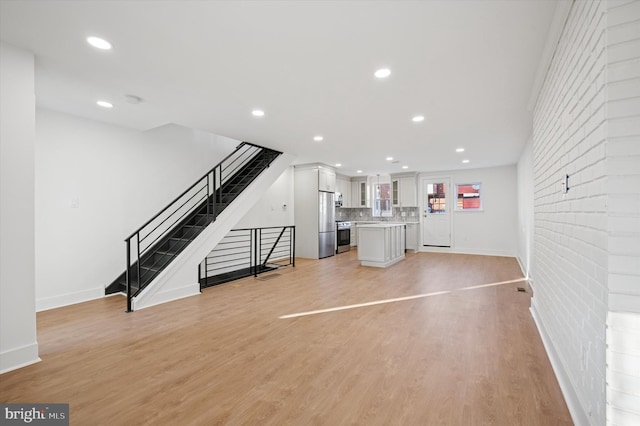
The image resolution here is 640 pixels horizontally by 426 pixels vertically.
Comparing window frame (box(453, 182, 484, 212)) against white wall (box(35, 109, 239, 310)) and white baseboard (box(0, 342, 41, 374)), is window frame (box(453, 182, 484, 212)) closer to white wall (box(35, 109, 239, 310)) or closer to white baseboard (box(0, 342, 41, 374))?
white wall (box(35, 109, 239, 310))

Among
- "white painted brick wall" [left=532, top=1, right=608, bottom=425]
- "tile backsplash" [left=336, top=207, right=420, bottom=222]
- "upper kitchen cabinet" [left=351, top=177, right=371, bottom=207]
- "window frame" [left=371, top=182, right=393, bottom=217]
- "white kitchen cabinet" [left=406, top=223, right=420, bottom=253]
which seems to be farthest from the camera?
"upper kitchen cabinet" [left=351, top=177, right=371, bottom=207]

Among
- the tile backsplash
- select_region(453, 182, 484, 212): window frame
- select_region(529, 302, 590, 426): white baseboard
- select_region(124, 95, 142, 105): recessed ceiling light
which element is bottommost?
select_region(529, 302, 590, 426): white baseboard

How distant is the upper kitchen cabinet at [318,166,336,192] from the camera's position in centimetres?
791

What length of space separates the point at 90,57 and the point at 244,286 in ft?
12.2

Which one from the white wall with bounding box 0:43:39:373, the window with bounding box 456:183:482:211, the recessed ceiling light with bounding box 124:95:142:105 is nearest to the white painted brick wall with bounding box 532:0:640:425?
the white wall with bounding box 0:43:39:373

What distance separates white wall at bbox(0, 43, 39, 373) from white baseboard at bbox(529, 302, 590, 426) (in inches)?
160

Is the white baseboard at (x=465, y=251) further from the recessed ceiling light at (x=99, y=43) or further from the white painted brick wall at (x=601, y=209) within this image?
the recessed ceiling light at (x=99, y=43)

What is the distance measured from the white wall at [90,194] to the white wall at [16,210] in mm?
1695

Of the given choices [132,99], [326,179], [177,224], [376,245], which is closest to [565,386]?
[376,245]

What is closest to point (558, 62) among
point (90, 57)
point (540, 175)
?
point (540, 175)

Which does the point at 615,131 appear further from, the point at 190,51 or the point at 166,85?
the point at 166,85

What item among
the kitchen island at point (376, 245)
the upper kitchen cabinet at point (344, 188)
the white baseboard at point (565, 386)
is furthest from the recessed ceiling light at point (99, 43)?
the upper kitchen cabinet at point (344, 188)

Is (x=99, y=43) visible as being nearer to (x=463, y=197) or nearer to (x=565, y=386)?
(x=565, y=386)

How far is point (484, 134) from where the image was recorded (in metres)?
4.91
